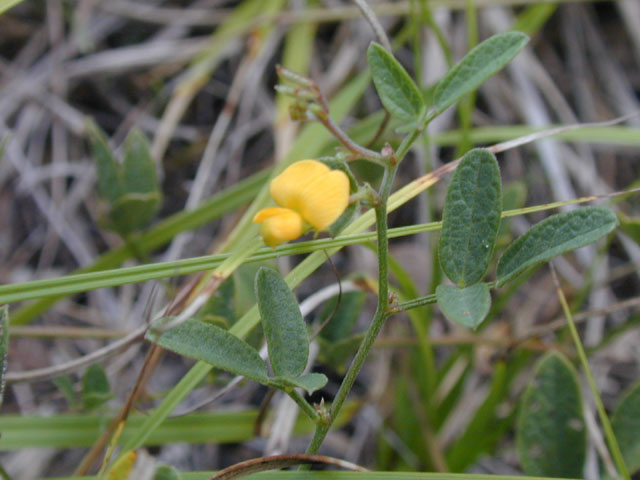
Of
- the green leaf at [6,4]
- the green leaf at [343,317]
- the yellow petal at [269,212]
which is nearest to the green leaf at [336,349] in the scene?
the green leaf at [343,317]

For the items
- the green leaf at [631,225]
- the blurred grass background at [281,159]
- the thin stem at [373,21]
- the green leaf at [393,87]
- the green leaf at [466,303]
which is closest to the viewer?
the green leaf at [466,303]

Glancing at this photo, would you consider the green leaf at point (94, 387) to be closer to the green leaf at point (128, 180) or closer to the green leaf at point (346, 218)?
the green leaf at point (128, 180)

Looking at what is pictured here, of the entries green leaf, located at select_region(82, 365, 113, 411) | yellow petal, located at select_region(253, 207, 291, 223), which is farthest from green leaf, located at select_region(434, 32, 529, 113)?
green leaf, located at select_region(82, 365, 113, 411)

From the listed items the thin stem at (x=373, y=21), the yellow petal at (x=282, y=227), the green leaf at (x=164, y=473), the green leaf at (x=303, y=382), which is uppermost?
the thin stem at (x=373, y=21)

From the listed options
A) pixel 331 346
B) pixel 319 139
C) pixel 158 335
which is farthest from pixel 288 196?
pixel 319 139

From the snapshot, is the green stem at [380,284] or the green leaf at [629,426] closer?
the green stem at [380,284]

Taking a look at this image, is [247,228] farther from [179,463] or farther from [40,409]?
[40,409]

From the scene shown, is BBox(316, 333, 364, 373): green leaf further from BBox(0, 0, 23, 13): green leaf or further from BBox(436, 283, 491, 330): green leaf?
BBox(0, 0, 23, 13): green leaf

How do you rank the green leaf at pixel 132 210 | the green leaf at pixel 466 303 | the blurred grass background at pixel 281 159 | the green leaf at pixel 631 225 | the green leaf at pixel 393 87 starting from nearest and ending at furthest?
1. the green leaf at pixel 466 303
2. the green leaf at pixel 393 87
3. the green leaf at pixel 631 225
4. the green leaf at pixel 132 210
5. the blurred grass background at pixel 281 159
